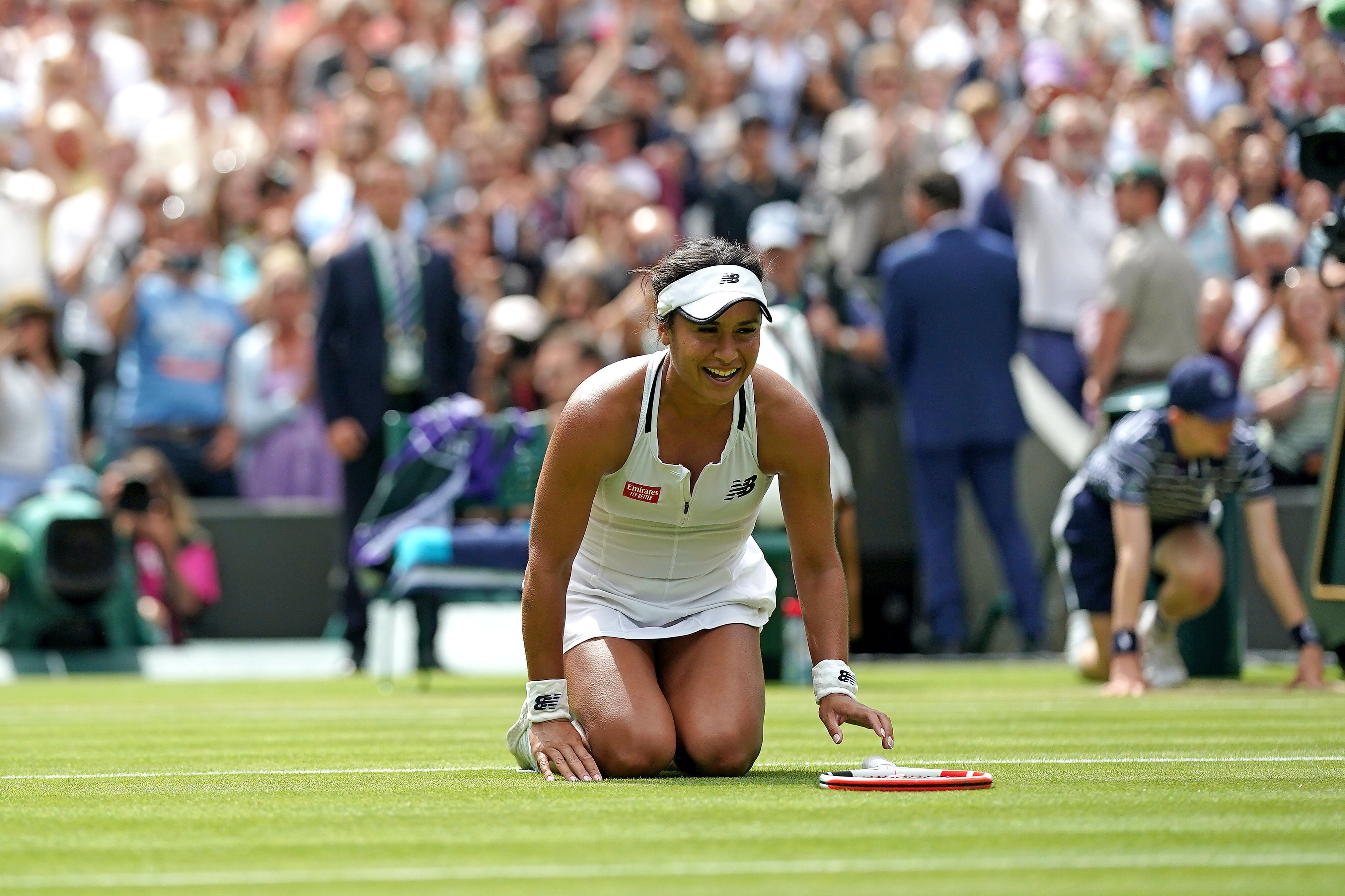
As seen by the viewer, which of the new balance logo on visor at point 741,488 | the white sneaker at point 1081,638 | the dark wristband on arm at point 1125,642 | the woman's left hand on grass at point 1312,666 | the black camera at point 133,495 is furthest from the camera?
the black camera at point 133,495

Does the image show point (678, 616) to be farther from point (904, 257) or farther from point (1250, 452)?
point (904, 257)

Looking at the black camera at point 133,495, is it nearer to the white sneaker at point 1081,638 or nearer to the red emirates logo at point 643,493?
the white sneaker at point 1081,638

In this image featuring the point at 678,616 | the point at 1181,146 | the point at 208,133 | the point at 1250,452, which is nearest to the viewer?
the point at 678,616

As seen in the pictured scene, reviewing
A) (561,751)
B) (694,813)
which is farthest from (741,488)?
(694,813)

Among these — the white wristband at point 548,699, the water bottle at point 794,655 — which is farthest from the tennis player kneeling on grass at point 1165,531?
the white wristband at point 548,699

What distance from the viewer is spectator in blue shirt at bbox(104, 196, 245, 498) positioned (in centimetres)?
1411

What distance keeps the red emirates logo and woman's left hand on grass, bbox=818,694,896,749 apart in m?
0.83

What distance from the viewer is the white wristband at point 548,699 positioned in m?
5.75

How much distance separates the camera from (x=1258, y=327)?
535 inches

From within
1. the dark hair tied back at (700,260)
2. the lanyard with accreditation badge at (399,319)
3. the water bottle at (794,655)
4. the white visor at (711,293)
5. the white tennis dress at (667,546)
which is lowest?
the water bottle at (794,655)

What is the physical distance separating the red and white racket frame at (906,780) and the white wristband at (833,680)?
0.26m

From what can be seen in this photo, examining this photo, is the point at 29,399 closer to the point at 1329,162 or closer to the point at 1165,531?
the point at 1165,531

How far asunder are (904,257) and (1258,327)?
8.62 feet

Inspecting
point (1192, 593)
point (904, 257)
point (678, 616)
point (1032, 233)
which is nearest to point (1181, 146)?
point (1032, 233)
